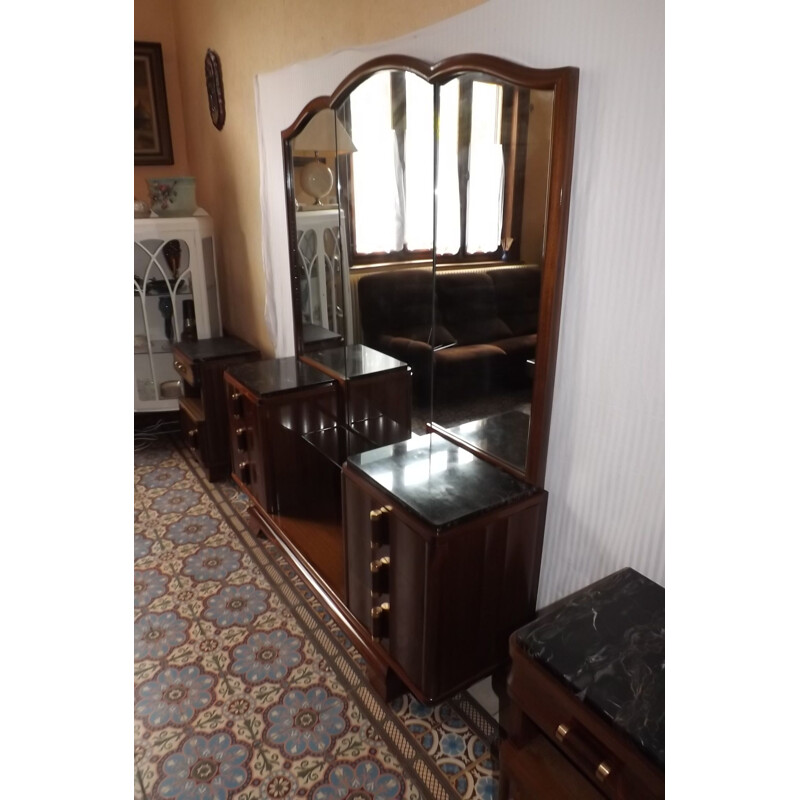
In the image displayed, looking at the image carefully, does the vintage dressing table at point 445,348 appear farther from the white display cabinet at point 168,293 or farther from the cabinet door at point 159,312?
the cabinet door at point 159,312

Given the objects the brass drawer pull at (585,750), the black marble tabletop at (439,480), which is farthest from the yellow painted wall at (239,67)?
the brass drawer pull at (585,750)

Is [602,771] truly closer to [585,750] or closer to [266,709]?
[585,750]

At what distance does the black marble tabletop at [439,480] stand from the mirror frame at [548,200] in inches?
1.9

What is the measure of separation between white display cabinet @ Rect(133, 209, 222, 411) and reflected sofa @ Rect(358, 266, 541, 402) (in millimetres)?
1326

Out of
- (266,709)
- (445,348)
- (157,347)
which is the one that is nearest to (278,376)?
(445,348)

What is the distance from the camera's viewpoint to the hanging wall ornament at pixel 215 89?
254 cm

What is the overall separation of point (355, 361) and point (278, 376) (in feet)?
1.22

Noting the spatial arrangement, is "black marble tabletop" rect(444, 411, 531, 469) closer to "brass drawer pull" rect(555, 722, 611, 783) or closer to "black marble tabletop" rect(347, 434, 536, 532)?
"black marble tabletop" rect(347, 434, 536, 532)

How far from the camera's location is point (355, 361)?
77.2 inches

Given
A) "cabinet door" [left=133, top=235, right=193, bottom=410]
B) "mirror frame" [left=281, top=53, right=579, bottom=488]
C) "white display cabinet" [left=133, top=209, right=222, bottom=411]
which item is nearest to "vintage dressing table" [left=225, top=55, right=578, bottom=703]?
"mirror frame" [left=281, top=53, right=579, bottom=488]

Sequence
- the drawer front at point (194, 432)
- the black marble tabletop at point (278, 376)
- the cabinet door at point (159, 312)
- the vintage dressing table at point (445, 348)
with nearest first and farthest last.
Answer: the vintage dressing table at point (445, 348)
the black marble tabletop at point (278, 376)
the drawer front at point (194, 432)
the cabinet door at point (159, 312)

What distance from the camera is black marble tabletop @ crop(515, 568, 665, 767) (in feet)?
2.78
